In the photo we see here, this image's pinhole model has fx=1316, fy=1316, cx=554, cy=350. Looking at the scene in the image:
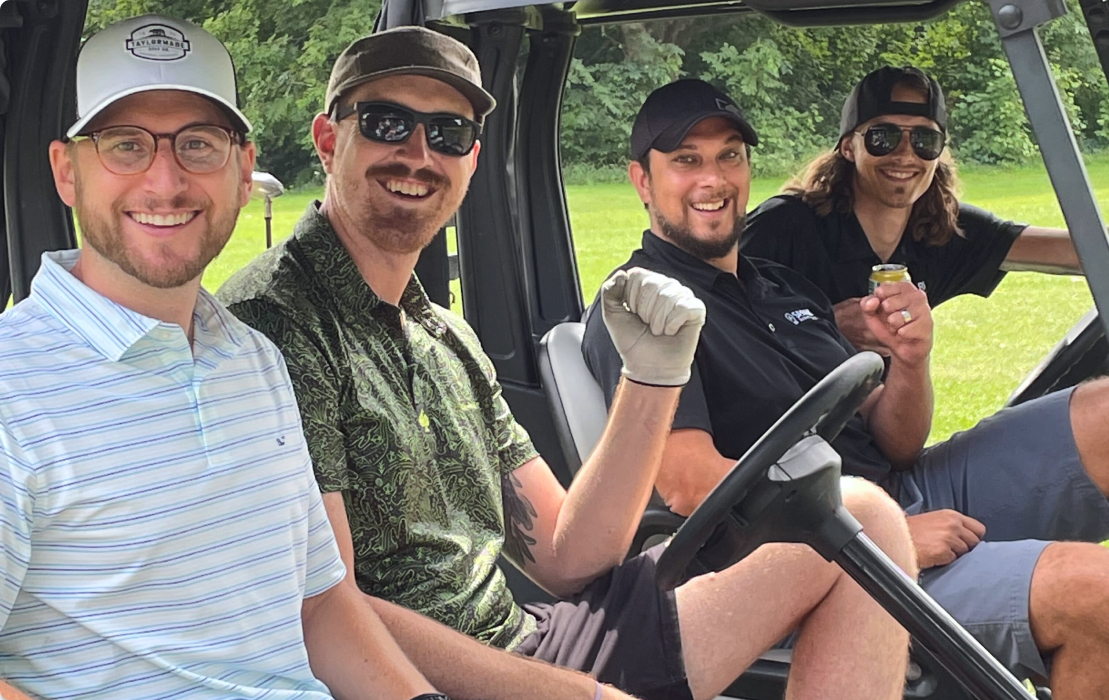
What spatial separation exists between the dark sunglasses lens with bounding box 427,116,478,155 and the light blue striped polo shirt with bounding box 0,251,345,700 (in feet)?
1.83

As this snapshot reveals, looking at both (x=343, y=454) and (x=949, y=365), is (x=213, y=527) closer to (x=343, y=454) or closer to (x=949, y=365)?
(x=343, y=454)

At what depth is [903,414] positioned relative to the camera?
8.99 ft

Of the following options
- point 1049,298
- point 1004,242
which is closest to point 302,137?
point 1004,242

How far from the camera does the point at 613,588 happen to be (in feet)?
7.19

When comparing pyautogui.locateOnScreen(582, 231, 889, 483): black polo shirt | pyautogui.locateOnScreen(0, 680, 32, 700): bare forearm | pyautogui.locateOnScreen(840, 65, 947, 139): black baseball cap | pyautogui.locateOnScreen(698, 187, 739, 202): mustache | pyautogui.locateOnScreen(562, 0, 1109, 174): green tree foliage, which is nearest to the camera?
pyautogui.locateOnScreen(0, 680, 32, 700): bare forearm

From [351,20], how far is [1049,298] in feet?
8.36

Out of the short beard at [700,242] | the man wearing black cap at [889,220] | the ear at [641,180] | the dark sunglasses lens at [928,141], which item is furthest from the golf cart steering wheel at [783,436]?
the dark sunglasses lens at [928,141]

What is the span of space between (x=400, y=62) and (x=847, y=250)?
151 cm

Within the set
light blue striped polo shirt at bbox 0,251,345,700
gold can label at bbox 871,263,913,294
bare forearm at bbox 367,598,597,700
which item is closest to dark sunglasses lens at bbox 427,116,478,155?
light blue striped polo shirt at bbox 0,251,345,700

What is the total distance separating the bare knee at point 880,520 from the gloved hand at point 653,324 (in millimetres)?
323

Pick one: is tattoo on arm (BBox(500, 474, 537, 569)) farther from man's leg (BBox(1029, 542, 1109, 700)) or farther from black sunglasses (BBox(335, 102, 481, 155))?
man's leg (BBox(1029, 542, 1109, 700))

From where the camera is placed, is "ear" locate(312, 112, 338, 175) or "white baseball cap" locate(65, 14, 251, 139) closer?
"white baseball cap" locate(65, 14, 251, 139)

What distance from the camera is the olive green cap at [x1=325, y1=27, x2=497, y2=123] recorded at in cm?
195

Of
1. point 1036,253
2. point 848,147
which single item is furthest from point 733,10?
point 1036,253
